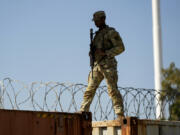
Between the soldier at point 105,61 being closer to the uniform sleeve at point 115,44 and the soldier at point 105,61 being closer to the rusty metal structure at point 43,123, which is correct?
the uniform sleeve at point 115,44

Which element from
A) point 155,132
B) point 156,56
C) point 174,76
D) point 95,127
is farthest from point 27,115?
point 156,56

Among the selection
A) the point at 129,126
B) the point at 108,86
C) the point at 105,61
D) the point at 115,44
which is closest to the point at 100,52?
the point at 105,61

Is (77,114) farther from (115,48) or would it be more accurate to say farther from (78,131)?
(115,48)

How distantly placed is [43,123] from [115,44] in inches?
92.9

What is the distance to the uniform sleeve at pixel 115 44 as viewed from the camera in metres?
8.32

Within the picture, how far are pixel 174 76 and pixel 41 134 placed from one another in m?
21.4

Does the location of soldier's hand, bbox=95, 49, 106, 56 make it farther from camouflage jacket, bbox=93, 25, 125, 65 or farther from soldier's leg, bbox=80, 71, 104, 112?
soldier's leg, bbox=80, 71, 104, 112

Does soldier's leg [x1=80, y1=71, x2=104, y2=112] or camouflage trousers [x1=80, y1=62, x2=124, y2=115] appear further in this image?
soldier's leg [x1=80, y1=71, x2=104, y2=112]

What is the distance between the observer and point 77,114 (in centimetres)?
694

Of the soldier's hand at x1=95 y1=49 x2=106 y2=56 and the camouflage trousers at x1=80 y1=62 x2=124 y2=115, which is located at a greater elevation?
the soldier's hand at x1=95 y1=49 x2=106 y2=56

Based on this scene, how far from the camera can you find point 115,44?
8375 mm

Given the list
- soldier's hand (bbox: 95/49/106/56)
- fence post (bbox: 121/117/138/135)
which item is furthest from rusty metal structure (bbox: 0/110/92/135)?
soldier's hand (bbox: 95/49/106/56)

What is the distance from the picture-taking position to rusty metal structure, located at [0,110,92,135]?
247 inches

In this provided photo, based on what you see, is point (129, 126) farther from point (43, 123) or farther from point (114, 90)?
point (43, 123)
